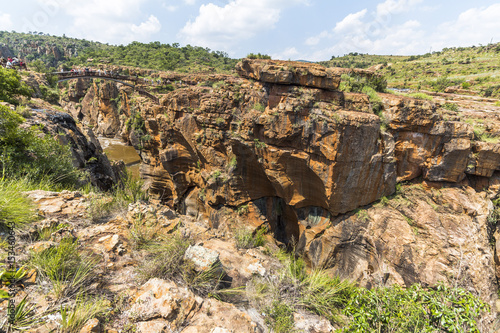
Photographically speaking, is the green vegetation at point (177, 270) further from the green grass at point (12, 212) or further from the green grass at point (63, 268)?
the green grass at point (12, 212)

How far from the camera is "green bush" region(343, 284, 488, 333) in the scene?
2719 millimetres

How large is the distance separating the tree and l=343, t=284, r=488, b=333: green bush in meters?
15.3

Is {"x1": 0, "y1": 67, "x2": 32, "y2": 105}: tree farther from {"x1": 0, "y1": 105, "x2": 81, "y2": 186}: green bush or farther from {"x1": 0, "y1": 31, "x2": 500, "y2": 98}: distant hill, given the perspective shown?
{"x1": 0, "y1": 31, "x2": 500, "y2": 98}: distant hill

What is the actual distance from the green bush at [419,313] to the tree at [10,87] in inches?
604

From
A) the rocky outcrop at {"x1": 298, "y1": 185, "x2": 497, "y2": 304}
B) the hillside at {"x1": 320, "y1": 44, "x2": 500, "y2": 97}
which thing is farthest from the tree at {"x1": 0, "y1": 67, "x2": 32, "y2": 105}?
the hillside at {"x1": 320, "y1": 44, "x2": 500, "y2": 97}

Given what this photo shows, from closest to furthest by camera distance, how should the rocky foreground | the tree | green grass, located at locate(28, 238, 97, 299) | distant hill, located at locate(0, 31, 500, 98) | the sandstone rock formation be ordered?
green grass, located at locate(28, 238, 97, 299) → the rocky foreground → the sandstone rock formation → the tree → distant hill, located at locate(0, 31, 500, 98)

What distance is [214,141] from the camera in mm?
13922

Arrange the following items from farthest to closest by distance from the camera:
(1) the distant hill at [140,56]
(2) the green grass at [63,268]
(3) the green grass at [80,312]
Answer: (1) the distant hill at [140,56] < (2) the green grass at [63,268] < (3) the green grass at [80,312]

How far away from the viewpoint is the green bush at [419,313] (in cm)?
272

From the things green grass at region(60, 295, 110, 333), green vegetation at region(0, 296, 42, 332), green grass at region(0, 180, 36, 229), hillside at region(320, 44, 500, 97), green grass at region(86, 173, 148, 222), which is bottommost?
green grass at region(60, 295, 110, 333)

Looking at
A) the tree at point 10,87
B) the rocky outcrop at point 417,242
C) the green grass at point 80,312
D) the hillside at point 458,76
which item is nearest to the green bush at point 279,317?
the green grass at point 80,312

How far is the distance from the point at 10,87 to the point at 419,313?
16.4 meters

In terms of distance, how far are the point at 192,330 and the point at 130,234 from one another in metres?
2.34

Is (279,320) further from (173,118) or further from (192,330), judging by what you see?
(173,118)
